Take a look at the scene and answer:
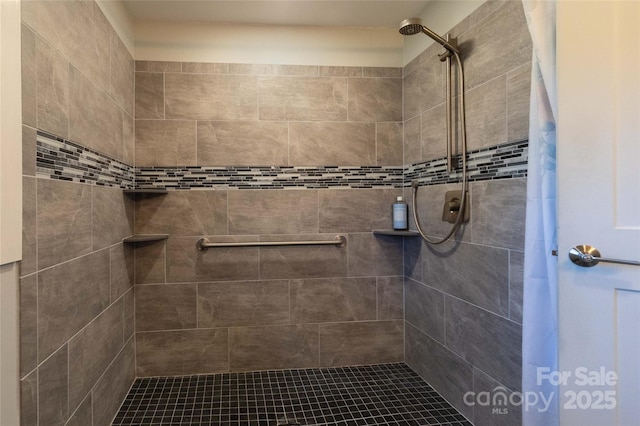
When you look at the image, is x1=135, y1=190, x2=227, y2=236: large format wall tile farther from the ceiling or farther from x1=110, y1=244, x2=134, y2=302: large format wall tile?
the ceiling

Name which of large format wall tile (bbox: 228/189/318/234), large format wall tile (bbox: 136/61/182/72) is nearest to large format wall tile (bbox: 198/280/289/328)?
large format wall tile (bbox: 228/189/318/234)

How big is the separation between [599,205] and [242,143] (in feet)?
6.04

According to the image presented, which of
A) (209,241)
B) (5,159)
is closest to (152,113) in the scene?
(209,241)

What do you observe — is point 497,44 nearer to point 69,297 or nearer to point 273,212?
point 273,212

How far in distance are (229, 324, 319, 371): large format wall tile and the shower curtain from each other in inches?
52.9

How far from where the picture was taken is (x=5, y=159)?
912mm

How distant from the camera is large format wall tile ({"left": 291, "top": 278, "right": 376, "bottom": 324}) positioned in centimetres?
228

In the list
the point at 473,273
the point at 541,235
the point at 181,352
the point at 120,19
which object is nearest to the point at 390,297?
the point at 473,273

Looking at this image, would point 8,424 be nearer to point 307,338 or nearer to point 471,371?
point 307,338

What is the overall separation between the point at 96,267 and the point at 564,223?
1841mm

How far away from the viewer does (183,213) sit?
7.13 ft

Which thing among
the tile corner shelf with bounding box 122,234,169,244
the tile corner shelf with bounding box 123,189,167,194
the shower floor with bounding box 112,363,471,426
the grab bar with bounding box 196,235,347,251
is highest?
the tile corner shelf with bounding box 123,189,167,194

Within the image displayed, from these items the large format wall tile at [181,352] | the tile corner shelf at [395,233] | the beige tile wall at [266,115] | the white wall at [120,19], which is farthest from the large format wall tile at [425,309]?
the white wall at [120,19]

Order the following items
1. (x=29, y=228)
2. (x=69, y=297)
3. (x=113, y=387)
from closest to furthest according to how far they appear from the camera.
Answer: (x=29, y=228) → (x=69, y=297) → (x=113, y=387)
